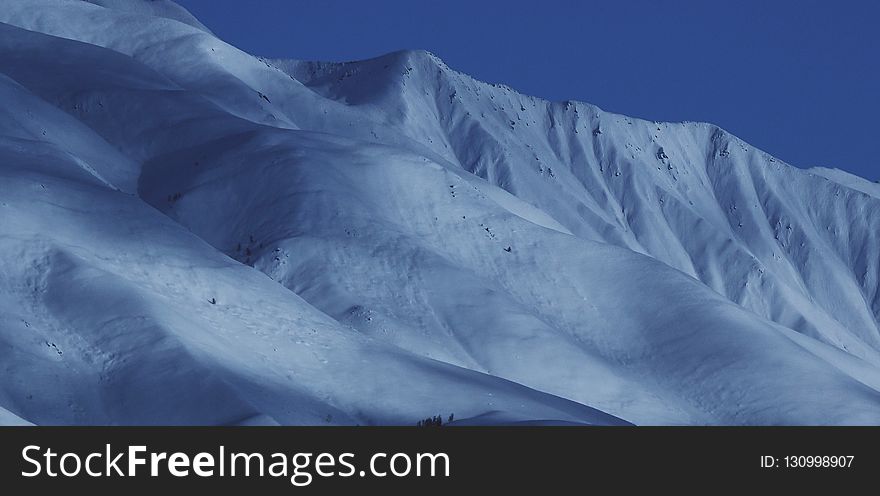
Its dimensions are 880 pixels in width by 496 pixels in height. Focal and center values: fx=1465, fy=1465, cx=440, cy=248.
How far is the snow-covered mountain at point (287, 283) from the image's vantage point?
1021 inches

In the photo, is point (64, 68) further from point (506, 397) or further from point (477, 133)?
point (477, 133)

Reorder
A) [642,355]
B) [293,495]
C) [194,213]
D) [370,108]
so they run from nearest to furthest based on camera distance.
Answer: [293,495] < [194,213] < [642,355] < [370,108]

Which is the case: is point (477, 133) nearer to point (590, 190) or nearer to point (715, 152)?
point (590, 190)

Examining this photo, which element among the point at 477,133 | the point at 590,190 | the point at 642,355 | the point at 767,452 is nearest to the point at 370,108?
the point at 477,133

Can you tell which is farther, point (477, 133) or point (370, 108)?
point (477, 133)

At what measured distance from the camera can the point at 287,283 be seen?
39.2 metres

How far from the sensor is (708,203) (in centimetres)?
12706

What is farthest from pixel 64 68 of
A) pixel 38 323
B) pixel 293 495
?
pixel 293 495

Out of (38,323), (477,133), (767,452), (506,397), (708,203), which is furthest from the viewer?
(708,203)

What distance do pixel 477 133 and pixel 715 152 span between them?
34.3 metres

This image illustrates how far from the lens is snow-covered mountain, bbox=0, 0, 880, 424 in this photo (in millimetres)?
25922

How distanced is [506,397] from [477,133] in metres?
78.5

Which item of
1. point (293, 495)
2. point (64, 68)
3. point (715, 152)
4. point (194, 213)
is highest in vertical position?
point (715, 152)

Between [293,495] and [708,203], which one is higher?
[708,203]
